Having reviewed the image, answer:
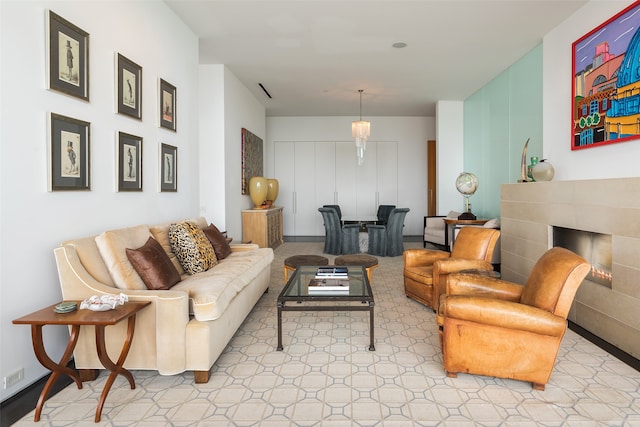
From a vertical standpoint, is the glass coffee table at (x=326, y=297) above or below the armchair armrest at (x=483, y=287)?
below

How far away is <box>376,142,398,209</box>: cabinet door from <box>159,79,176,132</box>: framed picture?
20.4 feet

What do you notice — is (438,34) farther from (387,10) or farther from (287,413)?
(287,413)

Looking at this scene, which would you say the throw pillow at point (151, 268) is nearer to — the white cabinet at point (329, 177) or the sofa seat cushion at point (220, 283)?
the sofa seat cushion at point (220, 283)

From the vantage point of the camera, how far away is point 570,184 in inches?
135

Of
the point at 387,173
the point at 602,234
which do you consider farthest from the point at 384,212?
the point at 602,234

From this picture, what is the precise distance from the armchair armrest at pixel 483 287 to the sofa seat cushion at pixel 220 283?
164 cm

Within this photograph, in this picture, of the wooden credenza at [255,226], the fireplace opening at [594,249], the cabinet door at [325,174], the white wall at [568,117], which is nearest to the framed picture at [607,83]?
the white wall at [568,117]

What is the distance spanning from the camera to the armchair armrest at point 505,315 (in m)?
2.20

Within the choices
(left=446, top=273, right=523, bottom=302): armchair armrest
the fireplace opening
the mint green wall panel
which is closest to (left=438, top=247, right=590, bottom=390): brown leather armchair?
(left=446, top=273, right=523, bottom=302): armchair armrest

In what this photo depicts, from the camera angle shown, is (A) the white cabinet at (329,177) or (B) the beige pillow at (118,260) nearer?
(B) the beige pillow at (118,260)

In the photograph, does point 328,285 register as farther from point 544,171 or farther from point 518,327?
point 544,171

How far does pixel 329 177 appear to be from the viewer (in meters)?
9.55

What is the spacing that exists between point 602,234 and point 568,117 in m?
1.79

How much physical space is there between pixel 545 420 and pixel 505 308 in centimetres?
59
